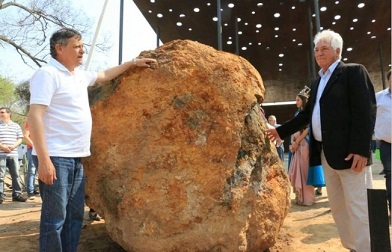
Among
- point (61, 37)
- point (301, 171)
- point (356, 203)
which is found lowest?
point (301, 171)

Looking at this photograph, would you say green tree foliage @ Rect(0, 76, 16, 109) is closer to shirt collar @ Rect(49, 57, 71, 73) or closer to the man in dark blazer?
shirt collar @ Rect(49, 57, 71, 73)

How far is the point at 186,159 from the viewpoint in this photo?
8.19 feet

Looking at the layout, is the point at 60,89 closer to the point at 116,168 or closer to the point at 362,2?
the point at 116,168

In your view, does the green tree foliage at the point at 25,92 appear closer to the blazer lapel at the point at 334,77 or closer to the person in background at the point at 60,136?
the person in background at the point at 60,136

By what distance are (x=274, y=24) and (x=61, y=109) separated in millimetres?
9404

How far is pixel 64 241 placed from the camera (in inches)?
89.7

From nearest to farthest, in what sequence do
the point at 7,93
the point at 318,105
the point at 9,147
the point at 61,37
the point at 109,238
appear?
the point at 61,37 < the point at 318,105 < the point at 109,238 < the point at 9,147 < the point at 7,93

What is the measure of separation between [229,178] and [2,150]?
484 centimetres

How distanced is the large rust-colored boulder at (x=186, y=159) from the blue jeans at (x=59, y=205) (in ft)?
1.20

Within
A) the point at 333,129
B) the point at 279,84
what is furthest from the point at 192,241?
the point at 279,84

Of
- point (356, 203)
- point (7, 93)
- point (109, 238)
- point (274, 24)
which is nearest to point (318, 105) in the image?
point (356, 203)

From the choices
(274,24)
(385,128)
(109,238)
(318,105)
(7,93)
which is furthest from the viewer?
(7,93)

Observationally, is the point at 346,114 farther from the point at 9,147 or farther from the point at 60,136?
the point at 9,147

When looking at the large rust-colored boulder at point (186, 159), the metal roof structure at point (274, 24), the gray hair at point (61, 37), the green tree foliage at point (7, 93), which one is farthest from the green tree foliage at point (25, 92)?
the gray hair at point (61, 37)
